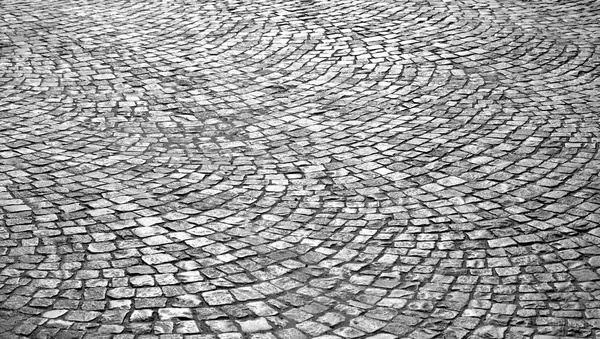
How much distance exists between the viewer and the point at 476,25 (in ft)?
30.6

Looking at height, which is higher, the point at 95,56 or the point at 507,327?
the point at 95,56

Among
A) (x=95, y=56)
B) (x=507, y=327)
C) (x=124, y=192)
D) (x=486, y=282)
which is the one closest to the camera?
(x=507, y=327)

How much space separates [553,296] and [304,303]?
4.94 feet

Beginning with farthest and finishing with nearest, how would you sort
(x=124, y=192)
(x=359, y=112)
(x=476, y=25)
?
(x=476, y=25)
(x=359, y=112)
(x=124, y=192)

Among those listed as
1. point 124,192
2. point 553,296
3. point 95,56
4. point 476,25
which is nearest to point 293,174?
point 124,192

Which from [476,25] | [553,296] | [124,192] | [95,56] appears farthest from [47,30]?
[553,296]

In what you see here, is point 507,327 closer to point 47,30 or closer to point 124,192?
point 124,192

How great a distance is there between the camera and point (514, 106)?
7258mm

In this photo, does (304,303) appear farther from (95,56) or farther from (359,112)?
(95,56)

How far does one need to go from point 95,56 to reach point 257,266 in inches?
176

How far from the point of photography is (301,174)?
616 cm

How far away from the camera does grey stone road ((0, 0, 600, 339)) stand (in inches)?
181

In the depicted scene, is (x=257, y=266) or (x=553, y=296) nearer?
(x=553, y=296)

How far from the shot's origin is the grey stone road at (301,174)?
15.0ft
